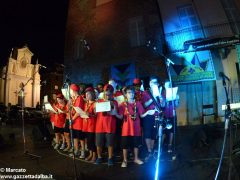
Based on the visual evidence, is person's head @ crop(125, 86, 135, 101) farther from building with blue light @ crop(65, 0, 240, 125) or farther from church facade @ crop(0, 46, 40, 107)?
church facade @ crop(0, 46, 40, 107)

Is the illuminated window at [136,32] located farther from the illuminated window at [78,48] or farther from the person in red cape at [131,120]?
the person in red cape at [131,120]

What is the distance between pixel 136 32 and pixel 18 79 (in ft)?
89.2

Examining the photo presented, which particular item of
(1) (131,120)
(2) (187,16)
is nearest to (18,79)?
A: (2) (187,16)

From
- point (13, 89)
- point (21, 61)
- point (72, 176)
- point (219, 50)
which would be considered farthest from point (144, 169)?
point (21, 61)

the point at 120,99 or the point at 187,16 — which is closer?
the point at 120,99

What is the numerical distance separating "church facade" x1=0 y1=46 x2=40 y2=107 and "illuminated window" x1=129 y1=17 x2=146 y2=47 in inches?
821

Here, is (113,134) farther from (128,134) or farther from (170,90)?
(170,90)

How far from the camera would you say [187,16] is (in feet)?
52.0

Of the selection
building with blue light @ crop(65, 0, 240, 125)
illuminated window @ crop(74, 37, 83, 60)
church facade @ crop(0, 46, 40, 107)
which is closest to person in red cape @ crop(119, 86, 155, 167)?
building with blue light @ crop(65, 0, 240, 125)

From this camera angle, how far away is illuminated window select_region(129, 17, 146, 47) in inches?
693

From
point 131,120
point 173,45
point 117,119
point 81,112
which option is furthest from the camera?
point 173,45

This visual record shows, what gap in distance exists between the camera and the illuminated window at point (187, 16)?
50.9 feet

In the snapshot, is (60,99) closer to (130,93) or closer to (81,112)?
(81,112)

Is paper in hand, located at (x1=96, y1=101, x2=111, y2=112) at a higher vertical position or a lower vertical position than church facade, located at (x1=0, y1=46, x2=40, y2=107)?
lower
